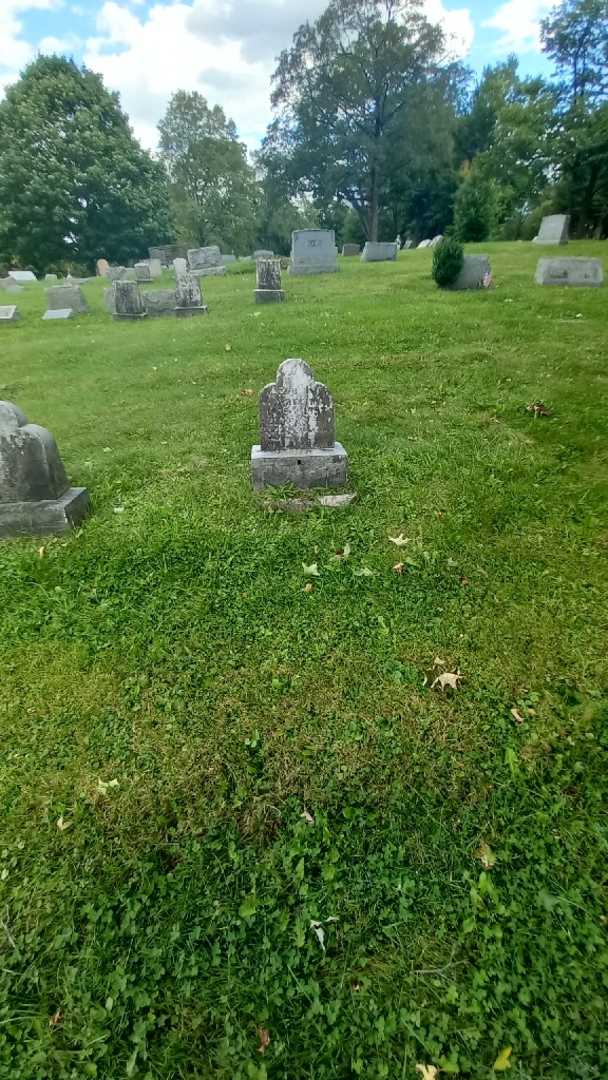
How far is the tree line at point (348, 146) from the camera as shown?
25.7m

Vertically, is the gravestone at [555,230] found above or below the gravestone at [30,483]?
above

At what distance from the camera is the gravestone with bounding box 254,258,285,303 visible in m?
13.4

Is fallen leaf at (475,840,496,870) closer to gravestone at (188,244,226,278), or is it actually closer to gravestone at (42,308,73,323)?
gravestone at (42,308,73,323)

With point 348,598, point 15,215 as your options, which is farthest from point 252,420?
point 15,215

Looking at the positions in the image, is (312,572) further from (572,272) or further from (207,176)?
(207,176)

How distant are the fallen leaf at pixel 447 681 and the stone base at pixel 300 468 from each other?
222 cm

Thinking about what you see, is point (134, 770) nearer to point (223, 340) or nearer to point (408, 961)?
point (408, 961)

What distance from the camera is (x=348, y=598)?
350cm

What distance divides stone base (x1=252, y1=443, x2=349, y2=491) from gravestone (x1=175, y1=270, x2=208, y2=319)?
34.2 feet

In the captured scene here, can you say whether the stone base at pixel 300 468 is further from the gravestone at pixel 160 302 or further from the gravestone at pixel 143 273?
the gravestone at pixel 143 273

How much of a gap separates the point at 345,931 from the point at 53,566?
312 cm

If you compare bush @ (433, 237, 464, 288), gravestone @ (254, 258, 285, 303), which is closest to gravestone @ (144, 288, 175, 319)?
gravestone @ (254, 258, 285, 303)

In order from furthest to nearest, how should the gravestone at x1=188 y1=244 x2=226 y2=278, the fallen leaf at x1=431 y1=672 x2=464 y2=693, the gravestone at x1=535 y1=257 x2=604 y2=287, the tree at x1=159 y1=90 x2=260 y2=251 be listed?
the tree at x1=159 y1=90 x2=260 y2=251
the gravestone at x1=188 y1=244 x2=226 y2=278
the gravestone at x1=535 y1=257 x2=604 y2=287
the fallen leaf at x1=431 y1=672 x2=464 y2=693

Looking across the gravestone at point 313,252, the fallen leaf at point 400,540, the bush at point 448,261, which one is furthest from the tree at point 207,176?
the fallen leaf at point 400,540
